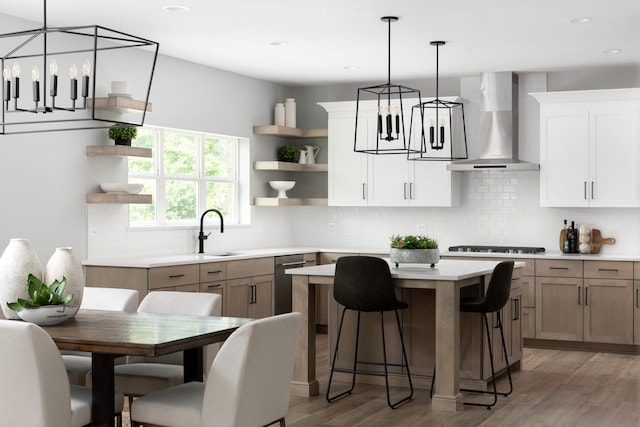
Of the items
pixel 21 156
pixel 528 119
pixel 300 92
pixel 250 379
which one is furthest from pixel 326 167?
pixel 250 379

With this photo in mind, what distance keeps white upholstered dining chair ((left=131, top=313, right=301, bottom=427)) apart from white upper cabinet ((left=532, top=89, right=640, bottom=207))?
5.01 meters

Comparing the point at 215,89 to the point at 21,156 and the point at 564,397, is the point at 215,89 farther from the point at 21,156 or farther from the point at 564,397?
the point at 564,397

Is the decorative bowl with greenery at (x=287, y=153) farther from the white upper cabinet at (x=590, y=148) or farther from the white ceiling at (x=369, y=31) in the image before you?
the white upper cabinet at (x=590, y=148)

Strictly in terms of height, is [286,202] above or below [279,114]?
below

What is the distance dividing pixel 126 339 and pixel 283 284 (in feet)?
15.6

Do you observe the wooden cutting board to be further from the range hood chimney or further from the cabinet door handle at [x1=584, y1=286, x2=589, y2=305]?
the range hood chimney

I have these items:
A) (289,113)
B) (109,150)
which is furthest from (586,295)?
(109,150)

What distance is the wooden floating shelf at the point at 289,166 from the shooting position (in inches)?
342

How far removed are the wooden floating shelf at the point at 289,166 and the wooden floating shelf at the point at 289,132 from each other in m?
0.31

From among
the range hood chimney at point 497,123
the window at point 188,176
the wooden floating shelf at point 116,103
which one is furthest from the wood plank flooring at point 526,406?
the wooden floating shelf at point 116,103

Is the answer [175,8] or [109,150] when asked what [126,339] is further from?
[109,150]

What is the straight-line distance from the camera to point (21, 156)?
5996mm

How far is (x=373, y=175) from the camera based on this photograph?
8.70 metres

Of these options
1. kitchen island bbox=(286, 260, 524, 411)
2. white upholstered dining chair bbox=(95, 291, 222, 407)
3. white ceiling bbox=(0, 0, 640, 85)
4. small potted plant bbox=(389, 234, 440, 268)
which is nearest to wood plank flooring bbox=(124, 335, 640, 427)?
kitchen island bbox=(286, 260, 524, 411)
